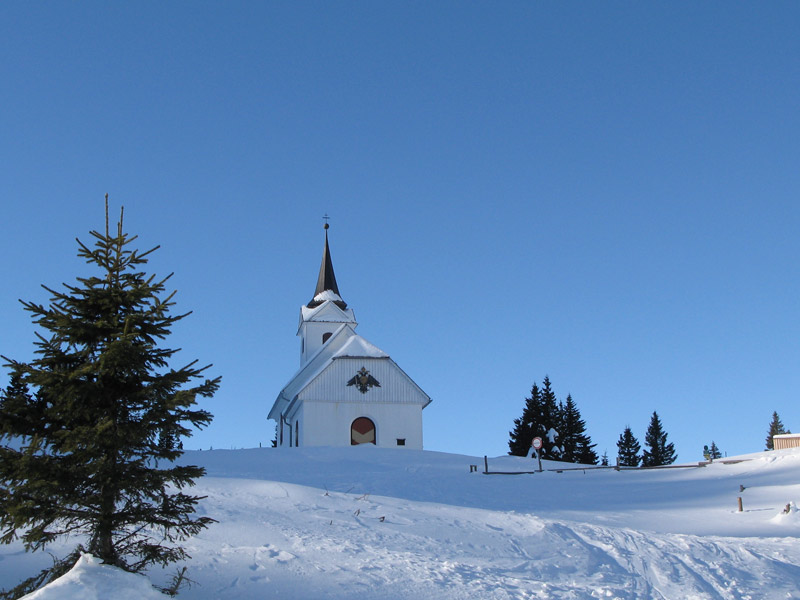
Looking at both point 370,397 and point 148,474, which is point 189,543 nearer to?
point 148,474

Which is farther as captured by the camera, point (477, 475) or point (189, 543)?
point (477, 475)

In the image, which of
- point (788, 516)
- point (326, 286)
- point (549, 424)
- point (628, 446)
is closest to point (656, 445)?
point (628, 446)

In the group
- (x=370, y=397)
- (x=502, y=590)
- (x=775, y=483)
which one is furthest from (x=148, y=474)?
(x=370, y=397)

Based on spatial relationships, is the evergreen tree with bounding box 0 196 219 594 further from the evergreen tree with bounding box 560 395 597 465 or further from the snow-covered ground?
the evergreen tree with bounding box 560 395 597 465

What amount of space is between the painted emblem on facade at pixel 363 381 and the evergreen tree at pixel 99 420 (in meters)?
29.9

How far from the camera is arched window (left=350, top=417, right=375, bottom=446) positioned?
1629 inches

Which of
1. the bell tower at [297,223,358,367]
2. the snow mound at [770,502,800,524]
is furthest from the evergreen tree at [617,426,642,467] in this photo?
the snow mound at [770,502,800,524]

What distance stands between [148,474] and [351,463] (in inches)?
721

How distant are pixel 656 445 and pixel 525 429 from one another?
23.0 m

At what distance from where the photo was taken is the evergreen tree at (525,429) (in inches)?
2461

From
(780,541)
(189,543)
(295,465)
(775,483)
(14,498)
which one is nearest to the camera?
(14,498)

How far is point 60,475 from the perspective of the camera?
10688mm

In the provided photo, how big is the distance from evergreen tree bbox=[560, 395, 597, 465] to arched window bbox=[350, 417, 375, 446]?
86.9 ft

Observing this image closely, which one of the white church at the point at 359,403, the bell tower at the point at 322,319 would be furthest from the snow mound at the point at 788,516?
the bell tower at the point at 322,319
